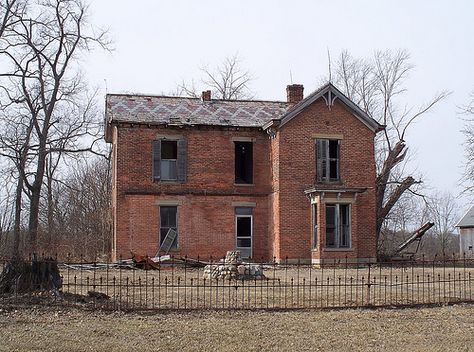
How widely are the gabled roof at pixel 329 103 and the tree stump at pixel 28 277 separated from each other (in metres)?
16.9

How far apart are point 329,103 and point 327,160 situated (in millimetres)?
2562

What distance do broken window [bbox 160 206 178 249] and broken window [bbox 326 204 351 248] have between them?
6.79 metres

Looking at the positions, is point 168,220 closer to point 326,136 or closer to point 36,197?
point 326,136

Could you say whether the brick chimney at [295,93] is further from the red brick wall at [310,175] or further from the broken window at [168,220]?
the broken window at [168,220]

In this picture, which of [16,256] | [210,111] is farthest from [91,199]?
[16,256]

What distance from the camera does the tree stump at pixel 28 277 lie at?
13812 millimetres

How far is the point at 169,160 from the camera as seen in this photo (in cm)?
3067

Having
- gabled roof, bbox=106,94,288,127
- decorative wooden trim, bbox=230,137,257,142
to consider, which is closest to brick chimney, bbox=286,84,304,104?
gabled roof, bbox=106,94,288,127

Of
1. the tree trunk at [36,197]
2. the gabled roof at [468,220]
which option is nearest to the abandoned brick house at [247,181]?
the tree trunk at [36,197]

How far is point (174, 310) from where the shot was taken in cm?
1286

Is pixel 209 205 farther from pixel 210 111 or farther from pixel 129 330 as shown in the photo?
pixel 129 330

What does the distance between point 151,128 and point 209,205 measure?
4352 mm

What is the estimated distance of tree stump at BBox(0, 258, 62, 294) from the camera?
1381cm

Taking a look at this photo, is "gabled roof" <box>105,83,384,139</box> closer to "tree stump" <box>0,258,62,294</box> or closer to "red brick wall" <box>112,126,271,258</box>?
"red brick wall" <box>112,126,271,258</box>
